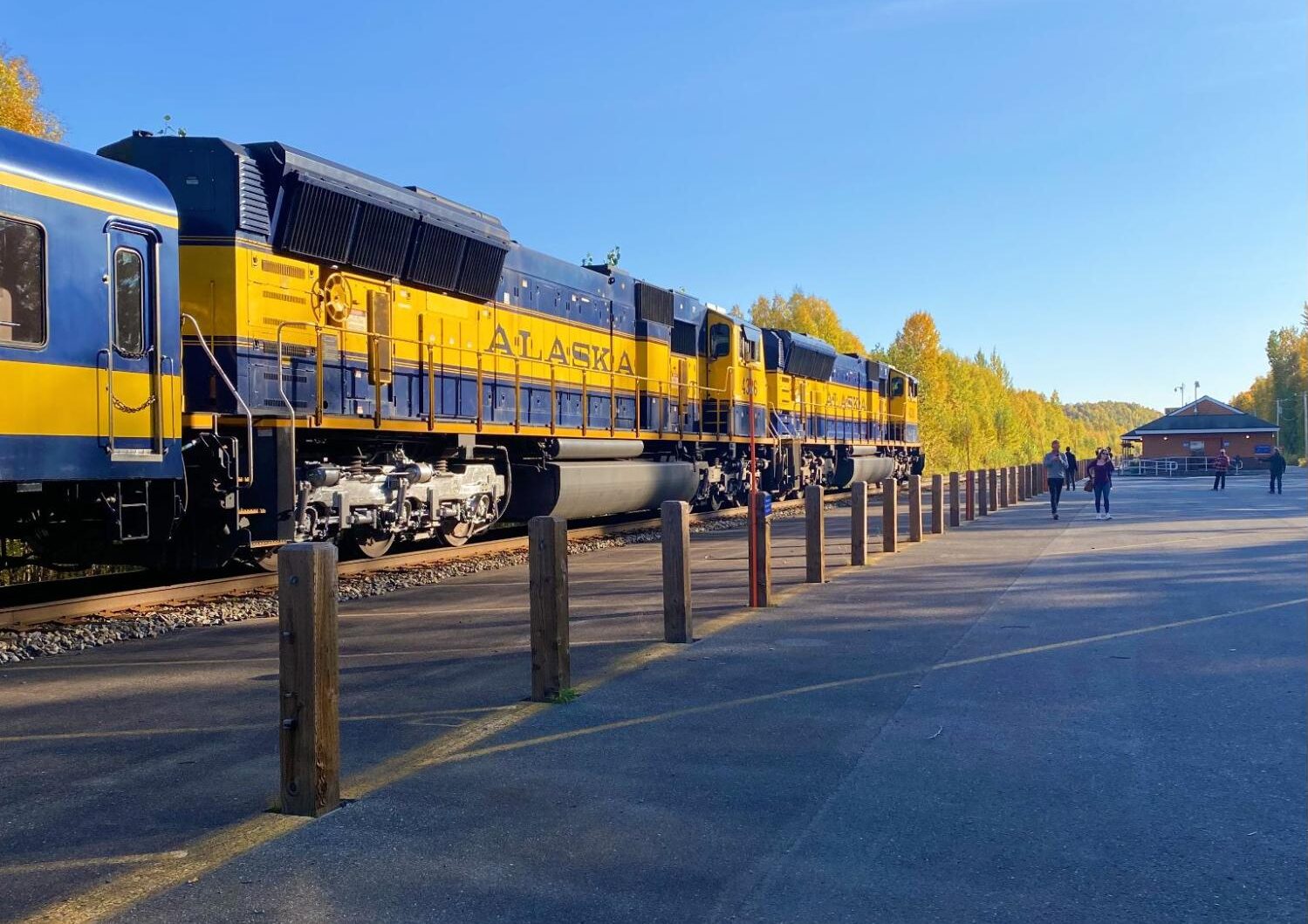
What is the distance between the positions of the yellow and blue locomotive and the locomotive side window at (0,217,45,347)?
13 millimetres

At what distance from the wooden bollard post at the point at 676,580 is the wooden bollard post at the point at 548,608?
4.96 ft

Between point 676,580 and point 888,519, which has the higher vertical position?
point 888,519

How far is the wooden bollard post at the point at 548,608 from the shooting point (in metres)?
5.70

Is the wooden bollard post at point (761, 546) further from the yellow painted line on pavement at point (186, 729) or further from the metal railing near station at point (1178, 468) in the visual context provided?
the metal railing near station at point (1178, 468)

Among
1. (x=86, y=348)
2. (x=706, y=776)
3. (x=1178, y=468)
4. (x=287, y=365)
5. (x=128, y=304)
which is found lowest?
(x=706, y=776)

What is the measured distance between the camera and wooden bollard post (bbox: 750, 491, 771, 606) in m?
8.84

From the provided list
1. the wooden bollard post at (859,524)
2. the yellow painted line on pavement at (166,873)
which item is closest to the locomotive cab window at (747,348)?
the wooden bollard post at (859,524)

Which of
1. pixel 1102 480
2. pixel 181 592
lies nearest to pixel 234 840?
pixel 181 592

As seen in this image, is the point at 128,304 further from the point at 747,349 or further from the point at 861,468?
the point at 861,468

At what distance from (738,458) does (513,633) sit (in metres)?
14.5

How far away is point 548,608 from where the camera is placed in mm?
5746

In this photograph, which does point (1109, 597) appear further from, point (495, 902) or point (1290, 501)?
point (1290, 501)

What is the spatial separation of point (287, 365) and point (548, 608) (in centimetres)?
577

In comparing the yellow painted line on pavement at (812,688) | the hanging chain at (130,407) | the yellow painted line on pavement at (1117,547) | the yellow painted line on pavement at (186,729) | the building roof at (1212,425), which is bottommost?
the yellow painted line on pavement at (812,688)
